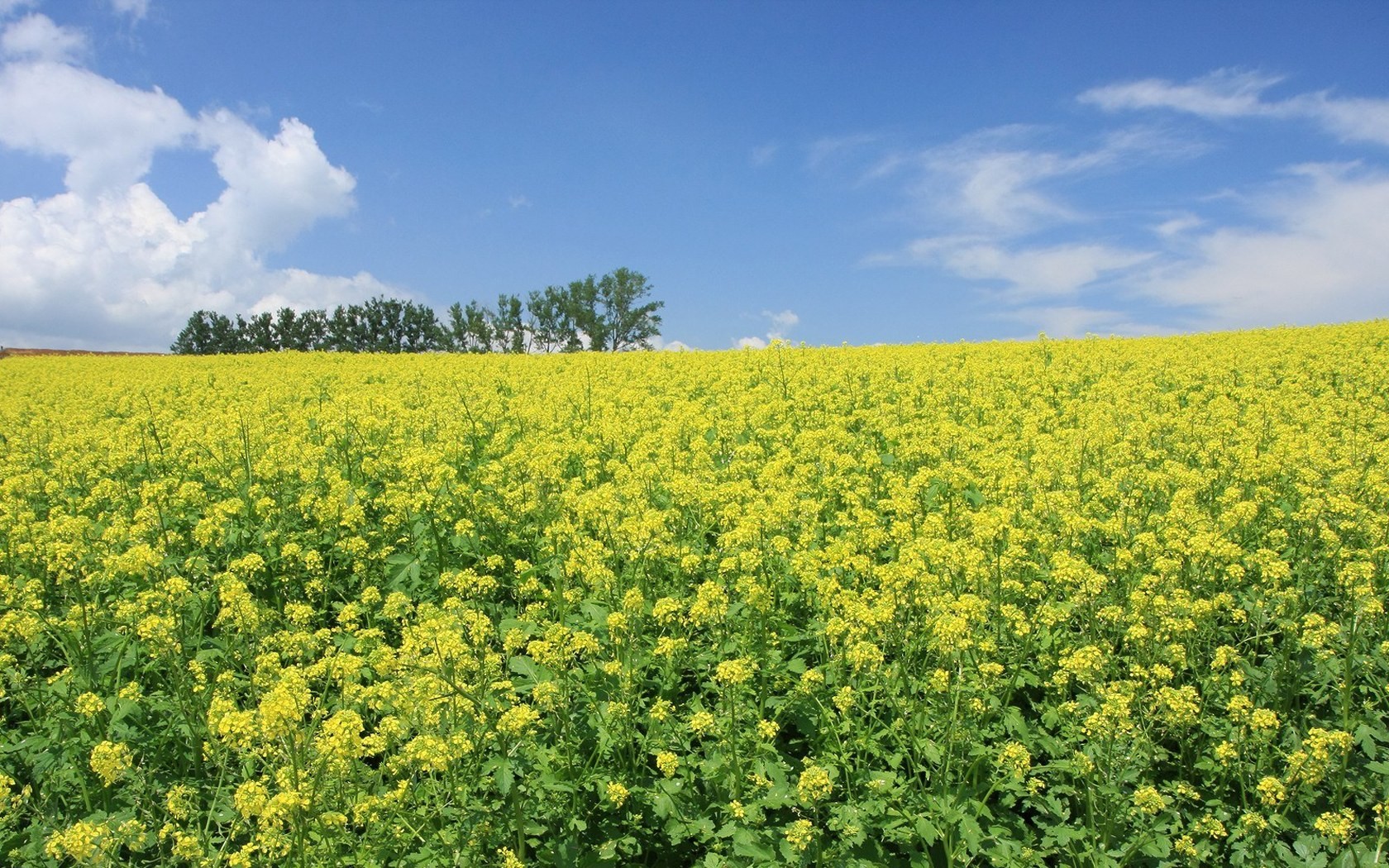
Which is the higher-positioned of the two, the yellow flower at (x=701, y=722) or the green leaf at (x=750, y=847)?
the yellow flower at (x=701, y=722)

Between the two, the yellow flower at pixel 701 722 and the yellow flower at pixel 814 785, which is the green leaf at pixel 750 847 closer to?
the yellow flower at pixel 814 785

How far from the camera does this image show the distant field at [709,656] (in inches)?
166

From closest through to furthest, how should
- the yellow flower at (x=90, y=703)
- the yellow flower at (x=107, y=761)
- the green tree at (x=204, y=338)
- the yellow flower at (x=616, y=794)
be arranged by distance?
the yellow flower at (x=616, y=794)
the yellow flower at (x=107, y=761)
the yellow flower at (x=90, y=703)
the green tree at (x=204, y=338)

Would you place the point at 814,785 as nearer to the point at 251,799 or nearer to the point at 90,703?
the point at 251,799

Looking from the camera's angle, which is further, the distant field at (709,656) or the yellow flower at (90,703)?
the yellow flower at (90,703)

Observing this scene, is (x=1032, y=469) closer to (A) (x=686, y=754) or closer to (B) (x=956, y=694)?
(B) (x=956, y=694)

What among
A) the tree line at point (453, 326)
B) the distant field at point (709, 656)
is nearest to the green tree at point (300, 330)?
the tree line at point (453, 326)

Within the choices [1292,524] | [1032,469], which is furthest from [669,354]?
[1292,524]

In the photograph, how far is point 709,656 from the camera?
4930 mm

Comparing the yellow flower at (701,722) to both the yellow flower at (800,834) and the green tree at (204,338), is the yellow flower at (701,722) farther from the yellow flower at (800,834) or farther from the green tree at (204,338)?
the green tree at (204,338)

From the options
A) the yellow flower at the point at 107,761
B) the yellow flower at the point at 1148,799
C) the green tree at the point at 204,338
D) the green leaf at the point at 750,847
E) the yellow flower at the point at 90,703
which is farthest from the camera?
the green tree at the point at 204,338

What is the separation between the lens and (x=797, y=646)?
554cm

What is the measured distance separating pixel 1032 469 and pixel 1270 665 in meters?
3.21

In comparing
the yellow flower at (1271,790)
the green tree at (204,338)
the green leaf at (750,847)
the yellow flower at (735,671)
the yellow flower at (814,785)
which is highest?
the green tree at (204,338)
